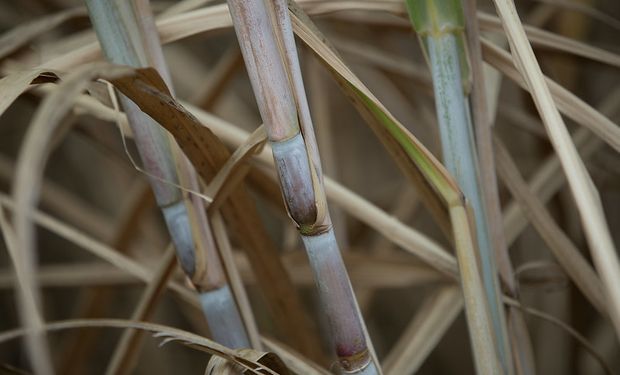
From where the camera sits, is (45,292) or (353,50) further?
(45,292)

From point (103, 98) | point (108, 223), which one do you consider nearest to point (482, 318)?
point (103, 98)

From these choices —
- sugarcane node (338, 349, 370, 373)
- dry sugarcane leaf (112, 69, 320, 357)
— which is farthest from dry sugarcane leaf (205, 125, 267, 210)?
sugarcane node (338, 349, 370, 373)

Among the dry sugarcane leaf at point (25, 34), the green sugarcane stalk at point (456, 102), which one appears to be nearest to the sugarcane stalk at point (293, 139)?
the green sugarcane stalk at point (456, 102)

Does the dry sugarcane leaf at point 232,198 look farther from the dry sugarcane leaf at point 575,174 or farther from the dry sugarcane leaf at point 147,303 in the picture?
the dry sugarcane leaf at point 575,174

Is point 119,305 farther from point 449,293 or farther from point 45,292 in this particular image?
point 449,293

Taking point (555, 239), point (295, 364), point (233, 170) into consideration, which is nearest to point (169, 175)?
point (233, 170)

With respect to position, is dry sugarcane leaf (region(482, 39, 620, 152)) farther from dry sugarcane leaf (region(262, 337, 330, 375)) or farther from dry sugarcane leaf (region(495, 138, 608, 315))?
dry sugarcane leaf (region(262, 337, 330, 375))
